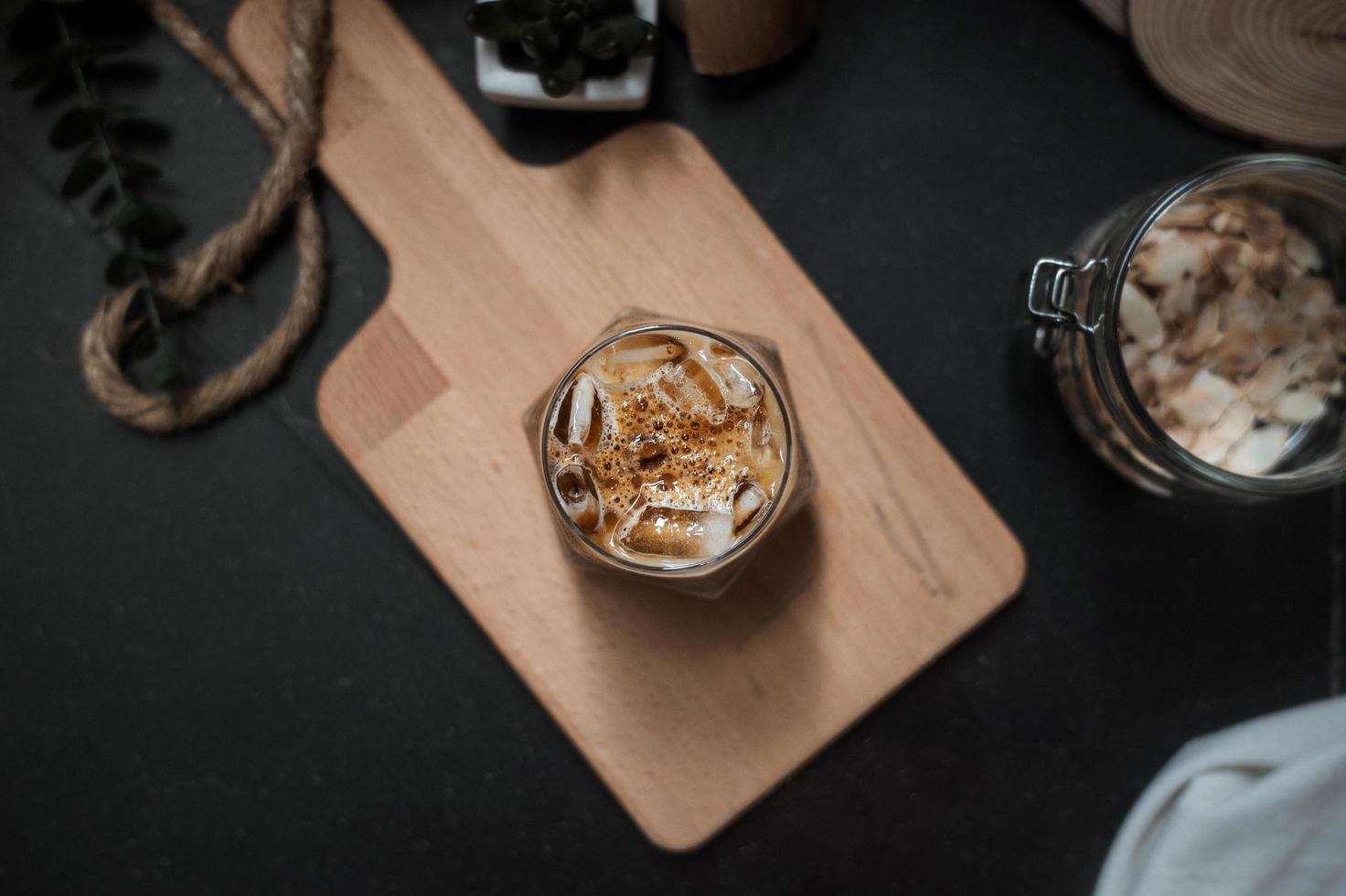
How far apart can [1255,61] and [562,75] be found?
60 cm

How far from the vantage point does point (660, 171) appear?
77 centimetres

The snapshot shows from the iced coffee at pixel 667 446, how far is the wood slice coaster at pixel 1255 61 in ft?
1.68

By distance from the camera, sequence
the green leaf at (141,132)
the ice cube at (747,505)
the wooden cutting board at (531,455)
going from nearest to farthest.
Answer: the ice cube at (747,505)
the wooden cutting board at (531,455)
the green leaf at (141,132)

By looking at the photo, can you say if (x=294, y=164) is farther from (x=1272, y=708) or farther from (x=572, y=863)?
(x=1272, y=708)

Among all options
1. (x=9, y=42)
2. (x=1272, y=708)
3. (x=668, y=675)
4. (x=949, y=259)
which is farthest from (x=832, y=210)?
(x=9, y=42)

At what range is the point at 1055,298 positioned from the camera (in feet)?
2.54

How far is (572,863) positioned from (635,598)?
0.29 metres

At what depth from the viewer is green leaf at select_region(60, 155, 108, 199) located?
0.83 meters

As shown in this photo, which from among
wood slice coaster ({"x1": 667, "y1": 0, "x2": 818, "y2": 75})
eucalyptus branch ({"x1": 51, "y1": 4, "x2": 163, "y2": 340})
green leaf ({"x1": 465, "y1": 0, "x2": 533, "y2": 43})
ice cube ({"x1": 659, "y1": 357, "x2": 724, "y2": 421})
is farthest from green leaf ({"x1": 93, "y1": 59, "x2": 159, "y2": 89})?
ice cube ({"x1": 659, "y1": 357, "x2": 724, "y2": 421})

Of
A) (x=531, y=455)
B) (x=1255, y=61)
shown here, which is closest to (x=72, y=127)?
(x=531, y=455)

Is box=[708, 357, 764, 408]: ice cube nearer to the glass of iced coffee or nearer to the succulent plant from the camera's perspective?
the glass of iced coffee

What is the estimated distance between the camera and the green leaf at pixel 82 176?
826 mm

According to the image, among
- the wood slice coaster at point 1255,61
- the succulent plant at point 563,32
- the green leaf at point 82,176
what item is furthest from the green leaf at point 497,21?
the wood slice coaster at point 1255,61

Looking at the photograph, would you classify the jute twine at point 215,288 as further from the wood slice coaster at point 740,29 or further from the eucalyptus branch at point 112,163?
the wood slice coaster at point 740,29
